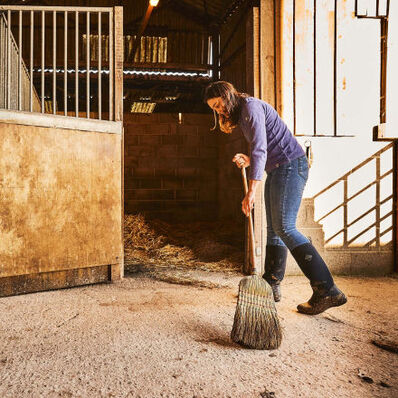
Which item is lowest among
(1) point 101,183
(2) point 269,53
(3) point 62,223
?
(3) point 62,223

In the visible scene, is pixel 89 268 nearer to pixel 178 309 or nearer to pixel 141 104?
pixel 178 309

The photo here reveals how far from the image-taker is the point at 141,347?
2145mm

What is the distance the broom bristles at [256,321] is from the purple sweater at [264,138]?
28.7 inches

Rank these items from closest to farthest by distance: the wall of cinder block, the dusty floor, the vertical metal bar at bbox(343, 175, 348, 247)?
the dusty floor, the vertical metal bar at bbox(343, 175, 348, 247), the wall of cinder block

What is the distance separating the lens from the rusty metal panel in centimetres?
310

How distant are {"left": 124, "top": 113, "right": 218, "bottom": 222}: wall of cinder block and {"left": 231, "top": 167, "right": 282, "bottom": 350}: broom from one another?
6.14m

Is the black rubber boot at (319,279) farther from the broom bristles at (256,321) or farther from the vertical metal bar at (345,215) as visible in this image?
the vertical metal bar at (345,215)

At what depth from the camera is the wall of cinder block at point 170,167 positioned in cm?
833

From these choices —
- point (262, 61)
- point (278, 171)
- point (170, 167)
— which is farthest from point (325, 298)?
point (170, 167)

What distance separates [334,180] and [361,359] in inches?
87.0

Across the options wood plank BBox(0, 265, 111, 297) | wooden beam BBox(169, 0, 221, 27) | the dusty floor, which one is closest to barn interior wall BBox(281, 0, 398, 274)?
the dusty floor

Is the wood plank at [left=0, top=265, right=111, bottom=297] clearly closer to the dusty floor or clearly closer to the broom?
the dusty floor

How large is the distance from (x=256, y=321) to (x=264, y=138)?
113 centimetres

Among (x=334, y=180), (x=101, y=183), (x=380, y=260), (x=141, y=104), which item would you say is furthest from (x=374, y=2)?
(x=141, y=104)
